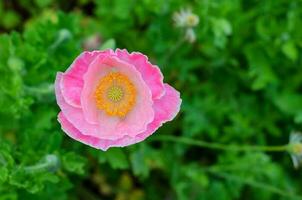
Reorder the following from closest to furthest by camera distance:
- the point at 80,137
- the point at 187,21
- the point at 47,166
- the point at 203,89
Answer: the point at 80,137 → the point at 47,166 → the point at 187,21 → the point at 203,89

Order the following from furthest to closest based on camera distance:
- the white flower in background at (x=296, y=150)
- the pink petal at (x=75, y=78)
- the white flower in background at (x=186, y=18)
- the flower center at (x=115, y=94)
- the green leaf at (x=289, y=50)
A: the green leaf at (x=289, y=50)
the white flower in background at (x=186, y=18)
the white flower in background at (x=296, y=150)
the flower center at (x=115, y=94)
the pink petal at (x=75, y=78)

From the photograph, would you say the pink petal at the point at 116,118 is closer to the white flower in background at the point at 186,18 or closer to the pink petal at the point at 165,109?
the pink petal at the point at 165,109

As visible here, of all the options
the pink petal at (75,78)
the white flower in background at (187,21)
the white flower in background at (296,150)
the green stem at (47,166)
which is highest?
the white flower in background at (187,21)

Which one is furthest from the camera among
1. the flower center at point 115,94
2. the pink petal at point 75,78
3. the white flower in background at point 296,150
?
the white flower in background at point 296,150

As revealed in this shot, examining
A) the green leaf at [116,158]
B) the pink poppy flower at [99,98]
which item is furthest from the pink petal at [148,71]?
the green leaf at [116,158]

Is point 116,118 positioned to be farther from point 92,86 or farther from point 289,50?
point 289,50

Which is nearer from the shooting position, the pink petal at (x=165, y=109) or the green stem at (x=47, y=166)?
the pink petal at (x=165, y=109)

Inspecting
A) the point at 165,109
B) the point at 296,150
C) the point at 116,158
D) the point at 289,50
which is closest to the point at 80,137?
the point at 165,109

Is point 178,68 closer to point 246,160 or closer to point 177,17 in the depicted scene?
point 177,17
